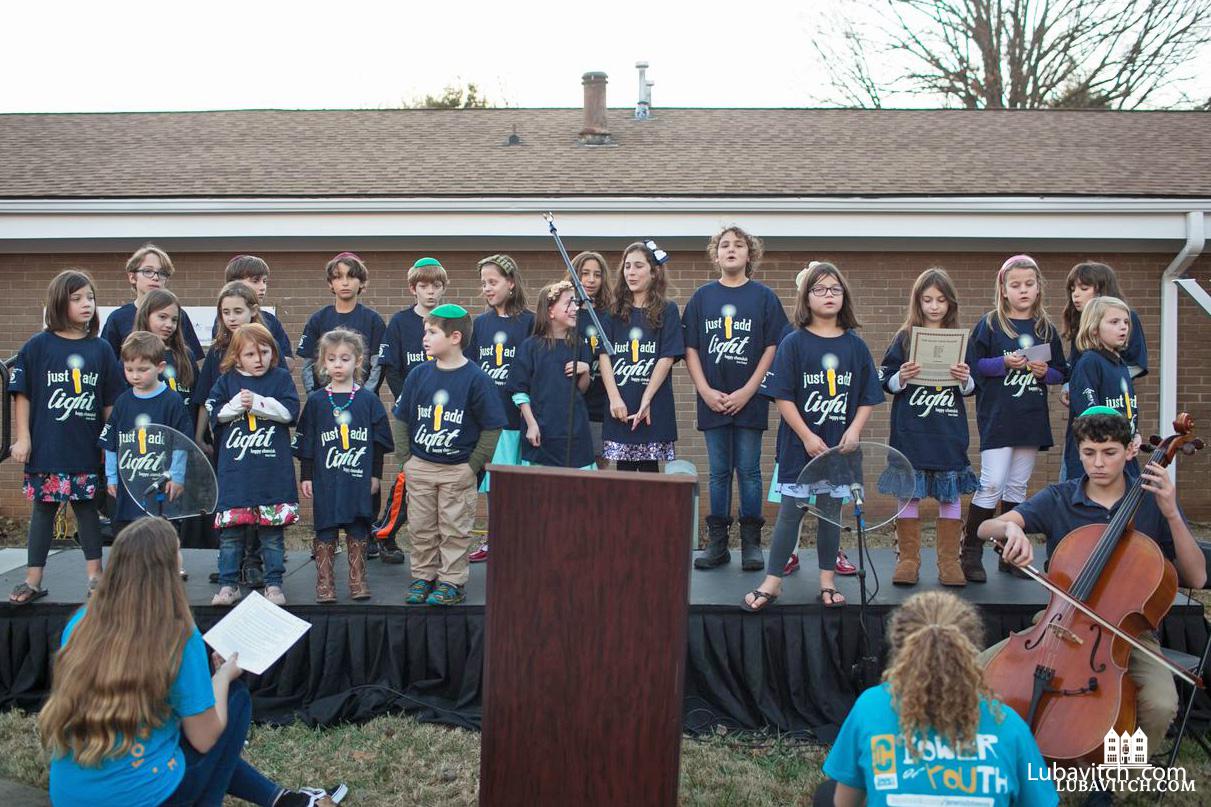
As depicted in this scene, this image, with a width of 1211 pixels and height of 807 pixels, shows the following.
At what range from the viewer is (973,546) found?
5312mm

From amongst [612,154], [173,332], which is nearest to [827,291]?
[173,332]

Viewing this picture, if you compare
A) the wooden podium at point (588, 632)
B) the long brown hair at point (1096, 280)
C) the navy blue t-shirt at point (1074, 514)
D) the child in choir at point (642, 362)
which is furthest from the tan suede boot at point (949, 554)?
the wooden podium at point (588, 632)

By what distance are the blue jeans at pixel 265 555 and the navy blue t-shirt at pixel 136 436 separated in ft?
1.55

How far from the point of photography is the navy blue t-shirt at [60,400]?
5.02 meters

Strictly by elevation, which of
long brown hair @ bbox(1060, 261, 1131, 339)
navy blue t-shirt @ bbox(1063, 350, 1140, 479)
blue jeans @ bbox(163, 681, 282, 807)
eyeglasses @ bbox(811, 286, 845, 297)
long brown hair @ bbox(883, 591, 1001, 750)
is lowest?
blue jeans @ bbox(163, 681, 282, 807)

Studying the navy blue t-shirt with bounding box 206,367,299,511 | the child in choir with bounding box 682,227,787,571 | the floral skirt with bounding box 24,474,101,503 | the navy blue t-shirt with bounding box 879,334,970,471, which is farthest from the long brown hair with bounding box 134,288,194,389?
the navy blue t-shirt with bounding box 879,334,970,471

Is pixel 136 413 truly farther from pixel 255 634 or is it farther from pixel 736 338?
pixel 736 338

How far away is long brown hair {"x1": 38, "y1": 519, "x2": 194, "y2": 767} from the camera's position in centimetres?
281

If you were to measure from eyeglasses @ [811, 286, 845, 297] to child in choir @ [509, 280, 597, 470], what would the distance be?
1395mm

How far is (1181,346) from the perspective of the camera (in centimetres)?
916

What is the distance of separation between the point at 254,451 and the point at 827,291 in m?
2.81

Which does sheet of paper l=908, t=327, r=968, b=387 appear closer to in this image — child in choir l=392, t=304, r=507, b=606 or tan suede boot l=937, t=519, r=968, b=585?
tan suede boot l=937, t=519, r=968, b=585

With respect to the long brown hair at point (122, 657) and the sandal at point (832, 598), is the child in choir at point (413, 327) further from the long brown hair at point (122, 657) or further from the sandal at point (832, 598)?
the long brown hair at point (122, 657)

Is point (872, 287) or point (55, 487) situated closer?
point (55, 487)
